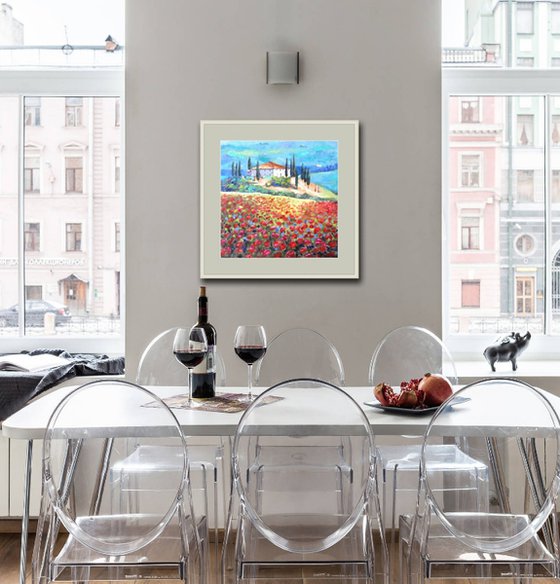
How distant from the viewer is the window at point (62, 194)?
12.0 feet

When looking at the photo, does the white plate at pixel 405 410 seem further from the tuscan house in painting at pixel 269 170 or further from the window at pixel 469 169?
the window at pixel 469 169

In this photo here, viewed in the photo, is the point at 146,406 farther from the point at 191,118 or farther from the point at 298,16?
the point at 298,16

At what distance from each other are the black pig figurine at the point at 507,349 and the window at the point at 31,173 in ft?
8.05

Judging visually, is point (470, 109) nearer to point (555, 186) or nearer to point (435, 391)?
point (555, 186)

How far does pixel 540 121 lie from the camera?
368 cm

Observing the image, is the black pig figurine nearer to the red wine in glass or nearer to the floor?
the floor

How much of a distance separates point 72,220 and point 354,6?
5.83 feet

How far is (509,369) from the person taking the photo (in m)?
3.41

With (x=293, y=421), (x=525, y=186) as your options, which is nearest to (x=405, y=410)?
(x=293, y=421)

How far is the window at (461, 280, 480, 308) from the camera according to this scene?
145 inches

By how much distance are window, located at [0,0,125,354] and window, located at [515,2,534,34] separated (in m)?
2.11

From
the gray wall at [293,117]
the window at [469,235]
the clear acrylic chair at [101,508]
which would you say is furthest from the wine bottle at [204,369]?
the window at [469,235]

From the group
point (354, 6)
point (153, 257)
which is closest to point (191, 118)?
point (153, 257)

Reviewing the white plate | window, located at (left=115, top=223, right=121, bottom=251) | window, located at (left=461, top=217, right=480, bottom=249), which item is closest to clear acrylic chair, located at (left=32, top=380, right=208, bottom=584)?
the white plate
